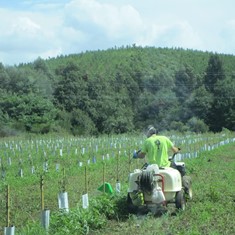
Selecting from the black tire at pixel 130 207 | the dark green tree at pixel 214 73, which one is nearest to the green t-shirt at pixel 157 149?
the black tire at pixel 130 207

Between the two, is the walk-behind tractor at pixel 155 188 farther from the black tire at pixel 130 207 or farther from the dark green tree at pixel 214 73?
the dark green tree at pixel 214 73

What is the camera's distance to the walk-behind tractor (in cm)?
873

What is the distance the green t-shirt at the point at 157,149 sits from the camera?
364 inches

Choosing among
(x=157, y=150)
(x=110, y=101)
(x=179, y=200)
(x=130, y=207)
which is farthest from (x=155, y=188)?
(x=110, y=101)

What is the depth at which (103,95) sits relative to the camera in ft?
195

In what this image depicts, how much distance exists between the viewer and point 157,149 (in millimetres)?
9250

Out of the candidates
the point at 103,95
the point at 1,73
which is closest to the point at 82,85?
the point at 103,95

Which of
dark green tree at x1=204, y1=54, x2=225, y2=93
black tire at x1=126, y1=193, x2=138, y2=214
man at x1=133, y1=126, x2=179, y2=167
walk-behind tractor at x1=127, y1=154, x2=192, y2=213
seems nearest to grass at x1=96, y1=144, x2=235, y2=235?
walk-behind tractor at x1=127, y1=154, x2=192, y2=213

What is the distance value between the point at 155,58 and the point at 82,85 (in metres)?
37.4

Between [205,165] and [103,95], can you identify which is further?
[103,95]

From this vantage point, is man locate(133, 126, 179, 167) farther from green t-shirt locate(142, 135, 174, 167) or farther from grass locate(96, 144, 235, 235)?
grass locate(96, 144, 235, 235)

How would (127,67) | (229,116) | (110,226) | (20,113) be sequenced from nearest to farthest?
1. (110,226)
2. (20,113)
3. (229,116)
4. (127,67)

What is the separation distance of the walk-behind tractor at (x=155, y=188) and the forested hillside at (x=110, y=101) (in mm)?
41001

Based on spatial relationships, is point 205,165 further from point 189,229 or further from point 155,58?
point 155,58
